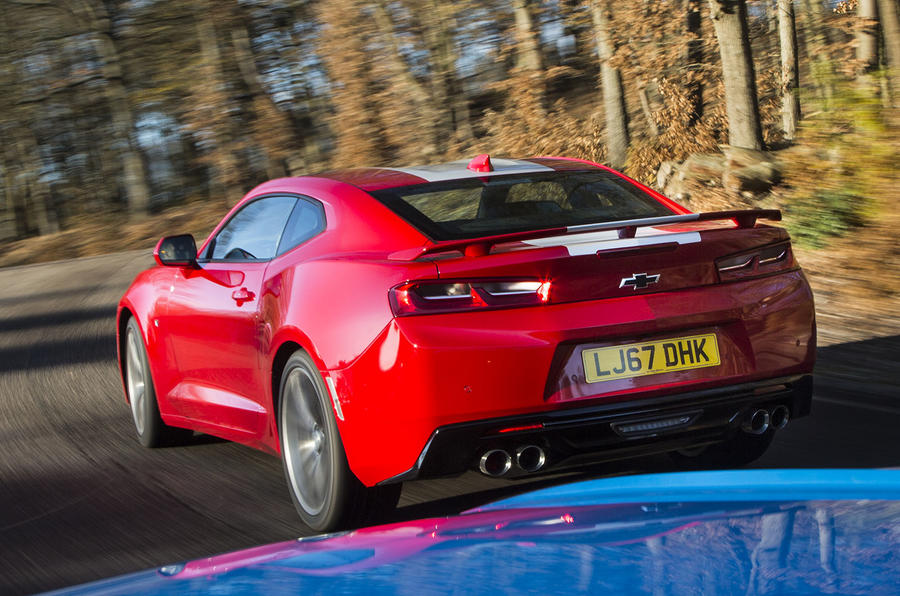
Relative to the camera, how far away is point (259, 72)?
33.7 metres

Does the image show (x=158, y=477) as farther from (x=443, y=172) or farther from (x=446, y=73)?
(x=446, y=73)

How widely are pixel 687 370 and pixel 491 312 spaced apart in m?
0.74

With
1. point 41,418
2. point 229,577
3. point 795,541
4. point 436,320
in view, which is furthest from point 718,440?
point 41,418

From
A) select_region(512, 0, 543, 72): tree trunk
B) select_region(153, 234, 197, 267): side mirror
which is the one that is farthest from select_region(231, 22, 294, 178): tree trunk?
select_region(153, 234, 197, 267): side mirror

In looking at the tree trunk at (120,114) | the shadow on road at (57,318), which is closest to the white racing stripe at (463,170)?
the shadow on road at (57,318)

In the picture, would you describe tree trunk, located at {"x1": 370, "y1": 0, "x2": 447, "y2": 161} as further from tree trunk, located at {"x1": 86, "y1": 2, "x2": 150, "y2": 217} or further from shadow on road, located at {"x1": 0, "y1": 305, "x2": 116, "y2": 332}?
tree trunk, located at {"x1": 86, "y1": 2, "x2": 150, "y2": 217}

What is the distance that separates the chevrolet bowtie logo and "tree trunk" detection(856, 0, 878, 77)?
37.3 ft

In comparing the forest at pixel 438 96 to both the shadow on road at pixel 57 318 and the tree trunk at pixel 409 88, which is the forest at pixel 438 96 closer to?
the tree trunk at pixel 409 88

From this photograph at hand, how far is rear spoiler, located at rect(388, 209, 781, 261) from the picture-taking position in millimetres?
3889

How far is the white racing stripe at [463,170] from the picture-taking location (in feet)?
15.9

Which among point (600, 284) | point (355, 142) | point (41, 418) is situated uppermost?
point (600, 284)

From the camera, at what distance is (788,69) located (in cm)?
2231

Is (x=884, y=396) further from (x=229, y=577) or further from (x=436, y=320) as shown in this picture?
(x=229, y=577)

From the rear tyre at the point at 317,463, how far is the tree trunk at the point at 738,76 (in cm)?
1214
